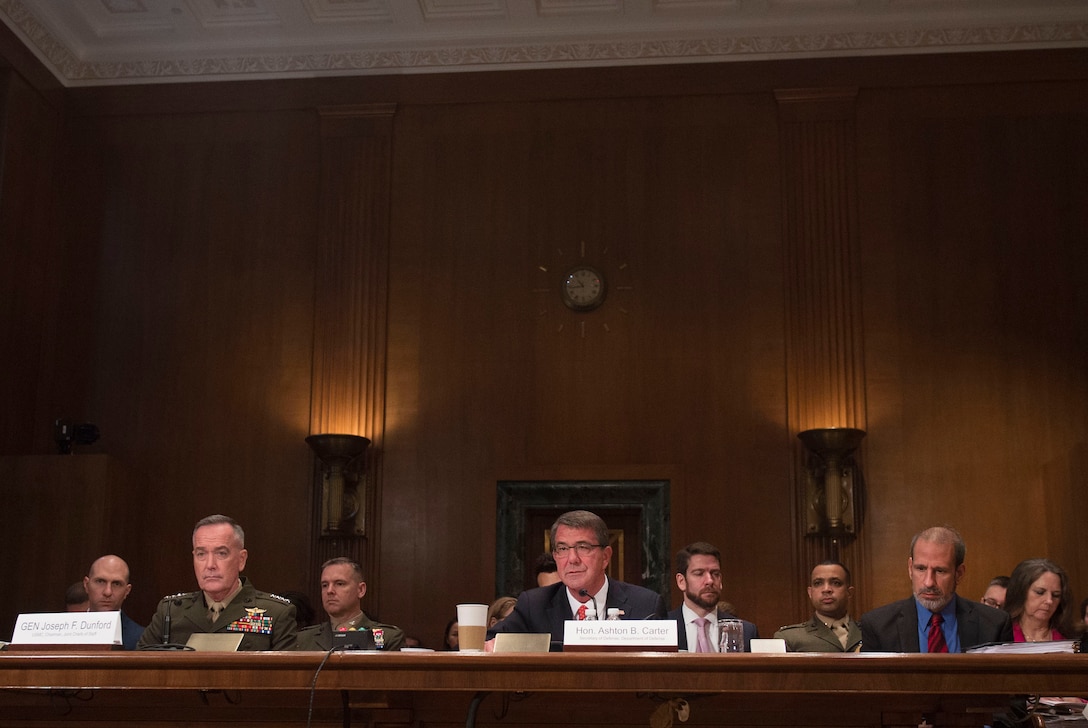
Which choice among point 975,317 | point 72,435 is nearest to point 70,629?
point 72,435

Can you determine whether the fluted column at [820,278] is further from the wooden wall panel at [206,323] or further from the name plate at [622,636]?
the name plate at [622,636]

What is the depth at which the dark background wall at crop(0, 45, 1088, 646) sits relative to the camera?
7789 mm

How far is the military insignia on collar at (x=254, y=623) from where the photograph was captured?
4.19 metres

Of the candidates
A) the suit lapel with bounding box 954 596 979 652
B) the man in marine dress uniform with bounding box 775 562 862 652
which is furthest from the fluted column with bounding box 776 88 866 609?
the suit lapel with bounding box 954 596 979 652

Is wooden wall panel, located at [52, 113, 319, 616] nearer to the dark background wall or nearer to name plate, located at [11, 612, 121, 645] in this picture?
the dark background wall

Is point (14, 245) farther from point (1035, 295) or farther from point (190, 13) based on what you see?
point (1035, 295)

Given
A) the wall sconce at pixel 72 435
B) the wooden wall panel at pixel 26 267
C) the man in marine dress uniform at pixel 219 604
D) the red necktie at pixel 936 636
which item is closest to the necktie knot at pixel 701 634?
the red necktie at pixel 936 636

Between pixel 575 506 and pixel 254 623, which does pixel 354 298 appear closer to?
pixel 575 506

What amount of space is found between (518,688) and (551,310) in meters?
5.50

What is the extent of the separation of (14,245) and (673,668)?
6779 millimetres

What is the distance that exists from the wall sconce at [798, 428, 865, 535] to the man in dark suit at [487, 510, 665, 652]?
3587 mm

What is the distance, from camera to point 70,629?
11.1ft

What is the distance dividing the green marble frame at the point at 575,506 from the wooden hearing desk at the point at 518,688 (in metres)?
4.67

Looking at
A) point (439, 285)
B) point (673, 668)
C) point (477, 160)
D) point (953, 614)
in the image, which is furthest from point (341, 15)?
point (673, 668)
